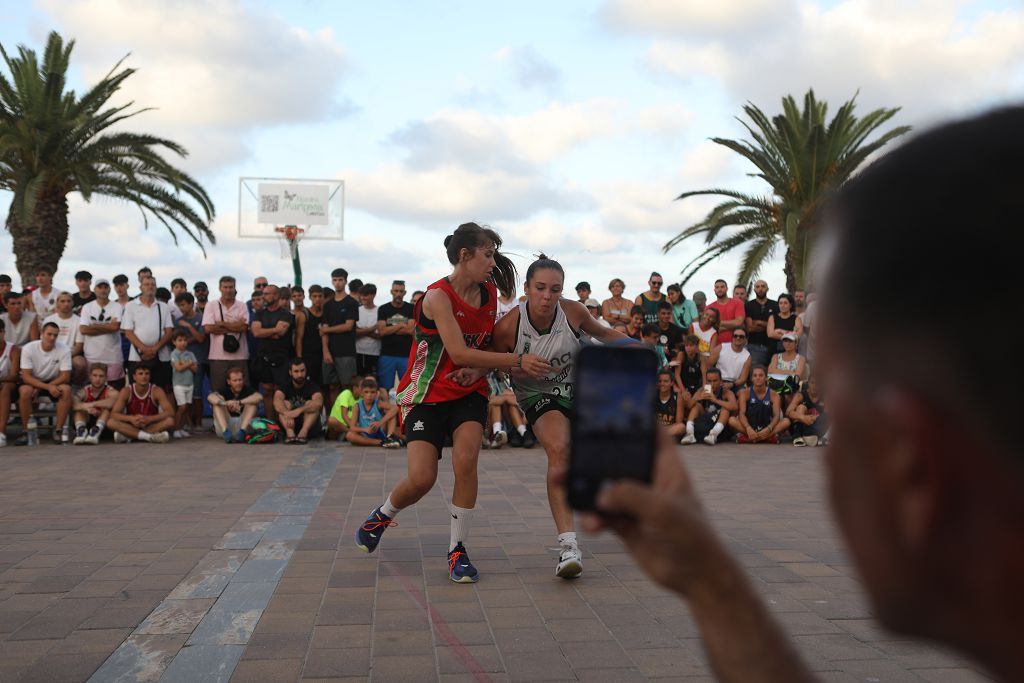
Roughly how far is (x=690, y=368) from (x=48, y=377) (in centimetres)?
898

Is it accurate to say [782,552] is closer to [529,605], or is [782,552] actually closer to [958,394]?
[529,605]

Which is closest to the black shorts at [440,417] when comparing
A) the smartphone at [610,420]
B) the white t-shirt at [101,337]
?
the smartphone at [610,420]

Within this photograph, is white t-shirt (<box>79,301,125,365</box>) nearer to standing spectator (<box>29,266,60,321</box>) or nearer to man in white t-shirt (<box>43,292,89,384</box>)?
man in white t-shirt (<box>43,292,89,384</box>)

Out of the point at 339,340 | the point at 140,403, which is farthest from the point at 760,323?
the point at 140,403

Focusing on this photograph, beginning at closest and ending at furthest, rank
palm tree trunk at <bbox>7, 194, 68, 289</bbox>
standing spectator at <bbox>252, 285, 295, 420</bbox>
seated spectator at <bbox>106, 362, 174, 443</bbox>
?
seated spectator at <bbox>106, 362, 174, 443</bbox> < standing spectator at <bbox>252, 285, 295, 420</bbox> < palm tree trunk at <bbox>7, 194, 68, 289</bbox>

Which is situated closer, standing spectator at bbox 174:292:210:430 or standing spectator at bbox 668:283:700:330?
standing spectator at bbox 174:292:210:430

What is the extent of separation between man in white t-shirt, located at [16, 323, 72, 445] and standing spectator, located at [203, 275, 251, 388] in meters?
1.87

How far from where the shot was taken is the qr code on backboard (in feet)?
105

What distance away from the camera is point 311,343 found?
1365 cm

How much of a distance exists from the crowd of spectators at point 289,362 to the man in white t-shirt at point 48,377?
19 millimetres

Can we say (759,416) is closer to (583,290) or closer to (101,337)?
(583,290)

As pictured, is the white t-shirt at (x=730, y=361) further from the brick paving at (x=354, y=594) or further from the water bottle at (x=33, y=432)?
the water bottle at (x=33, y=432)

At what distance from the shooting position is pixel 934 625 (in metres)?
0.85

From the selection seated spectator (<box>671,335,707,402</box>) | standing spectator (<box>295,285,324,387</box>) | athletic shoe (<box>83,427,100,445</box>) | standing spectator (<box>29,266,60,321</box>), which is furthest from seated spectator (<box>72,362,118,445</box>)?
seated spectator (<box>671,335,707,402</box>)
